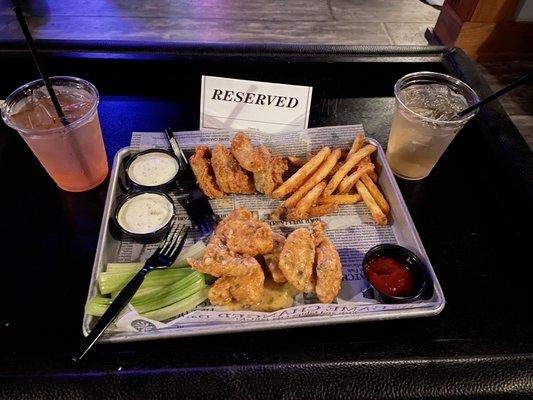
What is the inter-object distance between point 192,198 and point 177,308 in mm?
592

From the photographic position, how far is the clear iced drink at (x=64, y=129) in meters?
1.76

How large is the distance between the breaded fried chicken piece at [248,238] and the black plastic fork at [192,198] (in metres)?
0.24

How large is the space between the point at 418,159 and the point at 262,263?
101 cm

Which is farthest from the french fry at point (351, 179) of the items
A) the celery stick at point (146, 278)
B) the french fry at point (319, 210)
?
the celery stick at point (146, 278)

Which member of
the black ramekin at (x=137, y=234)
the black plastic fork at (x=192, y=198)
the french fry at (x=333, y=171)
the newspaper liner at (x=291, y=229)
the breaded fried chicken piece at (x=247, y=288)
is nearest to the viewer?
the newspaper liner at (x=291, y=229)

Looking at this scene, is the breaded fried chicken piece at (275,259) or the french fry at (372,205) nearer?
the breaded fried chicken piece at (275,259)

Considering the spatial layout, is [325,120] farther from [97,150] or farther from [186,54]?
[97,150]

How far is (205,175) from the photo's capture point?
199 cm

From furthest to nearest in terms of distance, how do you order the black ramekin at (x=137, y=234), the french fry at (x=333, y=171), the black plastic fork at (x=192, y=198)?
the french fry at (x=333, y=171), the black plastic fork at (x=192, y=198), the black ramekin at (x=137, y=234)

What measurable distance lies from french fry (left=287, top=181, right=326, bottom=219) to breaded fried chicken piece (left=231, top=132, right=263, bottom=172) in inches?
10.1

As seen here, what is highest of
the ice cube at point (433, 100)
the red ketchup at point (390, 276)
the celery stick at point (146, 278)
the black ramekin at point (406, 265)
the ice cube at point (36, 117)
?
the ice cube at point (433, 100)

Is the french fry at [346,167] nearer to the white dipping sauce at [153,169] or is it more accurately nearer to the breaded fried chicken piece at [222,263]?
the breaded fried chicken piece at [222,263]

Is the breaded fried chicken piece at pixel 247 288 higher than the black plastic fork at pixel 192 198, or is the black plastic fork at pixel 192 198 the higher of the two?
the breaded fried chicken piece at pixel 247 288

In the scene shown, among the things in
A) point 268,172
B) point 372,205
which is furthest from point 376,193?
point 268,172
